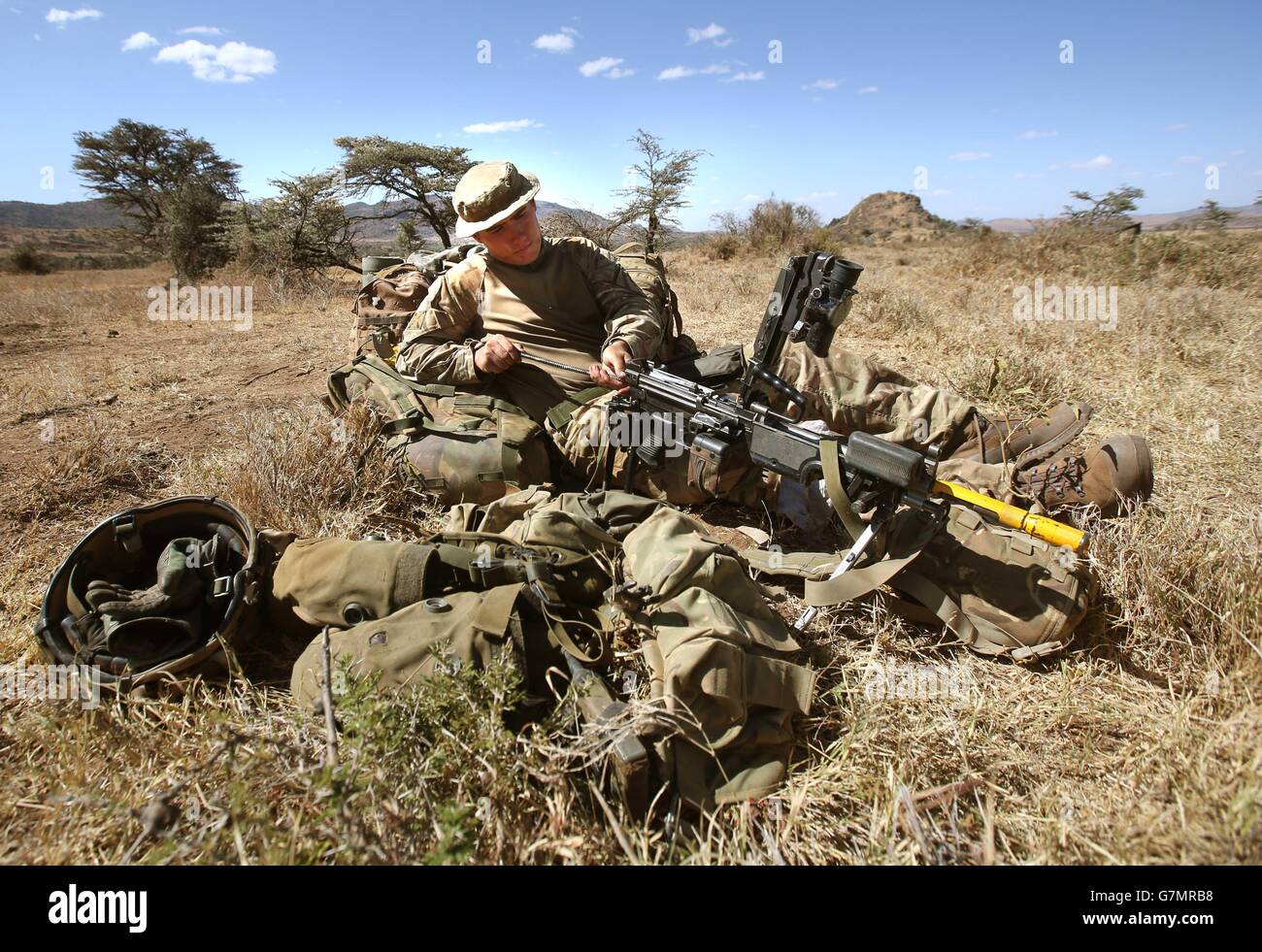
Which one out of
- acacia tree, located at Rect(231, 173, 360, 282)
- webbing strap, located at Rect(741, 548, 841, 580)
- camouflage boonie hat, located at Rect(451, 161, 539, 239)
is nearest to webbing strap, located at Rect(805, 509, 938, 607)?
webbing strap, located at Rect(741, 548, 841, 580)

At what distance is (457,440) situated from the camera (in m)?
3.38

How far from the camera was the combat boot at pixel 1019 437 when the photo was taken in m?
3.05

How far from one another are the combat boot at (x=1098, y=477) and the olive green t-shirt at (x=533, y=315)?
82.3 inches

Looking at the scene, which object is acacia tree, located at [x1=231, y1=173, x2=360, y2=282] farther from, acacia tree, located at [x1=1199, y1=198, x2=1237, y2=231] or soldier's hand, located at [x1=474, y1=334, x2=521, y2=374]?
acacia tree, located at [x1=1199, y1=198, x2=1237, y2=231]

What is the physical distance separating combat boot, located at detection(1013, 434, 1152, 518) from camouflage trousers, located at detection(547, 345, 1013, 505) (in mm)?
299

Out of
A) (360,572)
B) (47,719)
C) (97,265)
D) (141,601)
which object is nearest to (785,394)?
(360,572)

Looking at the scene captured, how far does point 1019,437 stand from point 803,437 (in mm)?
1358

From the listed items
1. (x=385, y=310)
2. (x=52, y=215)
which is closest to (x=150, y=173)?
(x=385, y=310)

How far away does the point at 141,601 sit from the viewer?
2107mm

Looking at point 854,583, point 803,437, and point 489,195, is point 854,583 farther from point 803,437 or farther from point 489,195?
point 489,195

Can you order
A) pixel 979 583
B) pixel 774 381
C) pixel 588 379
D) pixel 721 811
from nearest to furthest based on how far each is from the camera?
1. pixel 721 811
2. pixel 979 583
3. pixel 774 381
4. pixel 588 379

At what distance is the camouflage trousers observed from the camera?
3.26m

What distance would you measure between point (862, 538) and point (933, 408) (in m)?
1.26

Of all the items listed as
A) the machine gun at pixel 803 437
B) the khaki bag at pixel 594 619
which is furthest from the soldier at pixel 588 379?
the khaki bag at pixel 594 619
